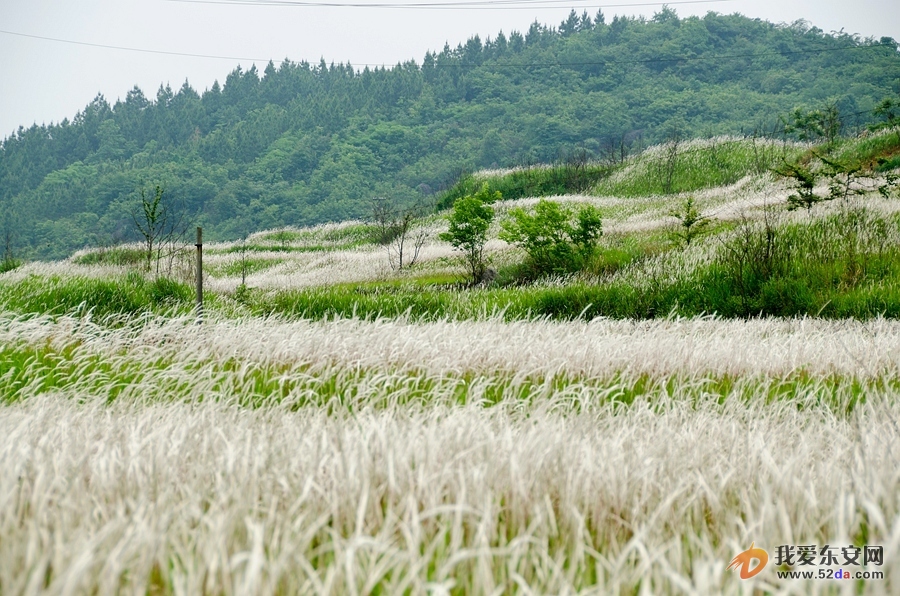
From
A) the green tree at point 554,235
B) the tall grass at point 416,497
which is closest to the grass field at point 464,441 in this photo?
the tall grass at point 416,497

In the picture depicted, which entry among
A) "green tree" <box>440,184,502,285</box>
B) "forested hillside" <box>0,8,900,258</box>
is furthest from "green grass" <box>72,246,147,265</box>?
"forested hillside" <box>0,8,900,258</box>

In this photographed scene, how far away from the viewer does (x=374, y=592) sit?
1.72m

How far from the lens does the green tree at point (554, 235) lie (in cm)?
1565

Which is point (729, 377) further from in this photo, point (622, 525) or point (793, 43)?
point (793, 43)

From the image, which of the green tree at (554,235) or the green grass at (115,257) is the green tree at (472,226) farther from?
the green grass at (115,257)

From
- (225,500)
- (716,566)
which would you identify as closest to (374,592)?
(225,500)

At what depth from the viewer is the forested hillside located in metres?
85.2

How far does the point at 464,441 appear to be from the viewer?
2.72 m

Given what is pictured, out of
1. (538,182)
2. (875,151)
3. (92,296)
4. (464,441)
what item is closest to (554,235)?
(92,296)

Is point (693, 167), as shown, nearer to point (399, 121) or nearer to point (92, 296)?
point (92, 296)

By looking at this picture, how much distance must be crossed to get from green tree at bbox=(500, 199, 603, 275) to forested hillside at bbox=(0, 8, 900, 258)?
55554 millimetres

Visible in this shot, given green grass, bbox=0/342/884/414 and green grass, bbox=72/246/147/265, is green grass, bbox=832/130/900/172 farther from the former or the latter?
green grass, bbox=72/246/147/265

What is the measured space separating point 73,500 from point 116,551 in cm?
82

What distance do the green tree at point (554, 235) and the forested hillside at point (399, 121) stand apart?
5555 cm
